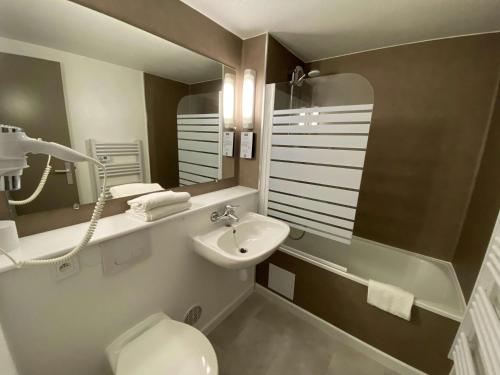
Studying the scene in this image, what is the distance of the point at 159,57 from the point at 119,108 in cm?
41

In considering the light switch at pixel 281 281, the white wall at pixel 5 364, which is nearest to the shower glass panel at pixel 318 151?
the light switch at pixel 281 281

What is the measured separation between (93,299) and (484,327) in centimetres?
163

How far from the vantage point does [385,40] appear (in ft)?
5.45

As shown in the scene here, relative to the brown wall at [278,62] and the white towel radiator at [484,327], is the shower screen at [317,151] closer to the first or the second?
the brown wall at [278,62]

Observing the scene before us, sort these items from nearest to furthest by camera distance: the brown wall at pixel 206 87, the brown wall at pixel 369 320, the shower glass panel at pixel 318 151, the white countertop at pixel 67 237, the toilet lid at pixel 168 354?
the white countertop at pixel 67 237
the toilet lid at pixel 168 354
the brown wall at pixel 369 320
the shower glass panel at pixel 318 151
the brown wall at pixel 206 87

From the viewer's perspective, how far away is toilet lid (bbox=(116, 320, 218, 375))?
Answer: 33.7 inches

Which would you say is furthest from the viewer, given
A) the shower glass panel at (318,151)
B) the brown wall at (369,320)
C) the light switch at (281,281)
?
the light switch at (281,281)

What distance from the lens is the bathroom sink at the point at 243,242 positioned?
44.6 inches

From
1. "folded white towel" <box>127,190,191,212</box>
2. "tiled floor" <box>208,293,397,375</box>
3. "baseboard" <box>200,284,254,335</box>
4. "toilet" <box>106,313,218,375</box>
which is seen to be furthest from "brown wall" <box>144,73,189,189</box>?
"tiled floor" <box>208,293,397,375</box>

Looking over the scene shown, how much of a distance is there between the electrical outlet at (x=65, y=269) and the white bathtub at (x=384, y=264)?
132 centimetres

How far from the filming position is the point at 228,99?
169cm

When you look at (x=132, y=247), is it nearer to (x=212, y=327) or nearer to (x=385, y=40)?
(x=212, y=327)

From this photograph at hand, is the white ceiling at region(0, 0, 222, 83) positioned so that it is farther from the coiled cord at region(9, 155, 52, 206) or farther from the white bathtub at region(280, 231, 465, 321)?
the white bathtub at region(280, 231, 465, 321)

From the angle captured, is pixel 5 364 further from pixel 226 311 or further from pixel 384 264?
pixel 384 264
